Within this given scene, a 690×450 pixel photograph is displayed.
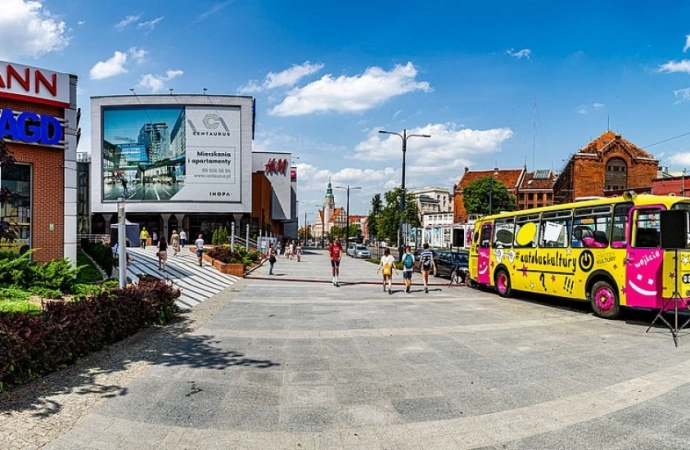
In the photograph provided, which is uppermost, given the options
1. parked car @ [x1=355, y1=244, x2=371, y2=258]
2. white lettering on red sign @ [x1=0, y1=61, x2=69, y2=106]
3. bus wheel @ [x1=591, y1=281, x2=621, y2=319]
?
white lettering on red sign @ [x1=0, y1=61, x2=69, y2=106]

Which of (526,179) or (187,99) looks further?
(526,179)

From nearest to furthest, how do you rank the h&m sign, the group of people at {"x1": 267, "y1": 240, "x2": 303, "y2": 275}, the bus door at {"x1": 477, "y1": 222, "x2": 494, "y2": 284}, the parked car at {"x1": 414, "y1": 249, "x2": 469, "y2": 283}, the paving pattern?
the h&m sign
the paving pattern
the bus door at {"x1": 477, "y1": 222, "x2": 494, "y2": 284}
the parked car at {"x1": 414, "y1": 249, "x2": 469, "y2": 283}
the group of people at {"x1": 267, "y1": 240, "x2": 303, "y2": 275}

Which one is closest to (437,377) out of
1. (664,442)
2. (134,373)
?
(664,442)

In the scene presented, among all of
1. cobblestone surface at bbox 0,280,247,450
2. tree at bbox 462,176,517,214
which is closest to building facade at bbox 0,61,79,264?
cobblestone surface at bbox 0,280,247,450

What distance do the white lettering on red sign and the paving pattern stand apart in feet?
22.2

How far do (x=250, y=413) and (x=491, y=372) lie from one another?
3589 millimetres

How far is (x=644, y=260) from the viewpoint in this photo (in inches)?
416

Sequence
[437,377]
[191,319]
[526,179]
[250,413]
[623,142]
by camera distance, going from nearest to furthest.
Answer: [250,413], [437,377], [191,319], [623,142], [526,179]

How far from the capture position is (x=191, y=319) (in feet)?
35.3

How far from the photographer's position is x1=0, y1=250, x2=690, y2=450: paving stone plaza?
4496 millimetres

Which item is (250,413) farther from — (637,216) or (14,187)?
(14,187)

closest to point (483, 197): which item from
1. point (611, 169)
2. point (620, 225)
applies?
point (611, 169)

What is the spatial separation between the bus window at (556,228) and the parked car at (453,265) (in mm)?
7169

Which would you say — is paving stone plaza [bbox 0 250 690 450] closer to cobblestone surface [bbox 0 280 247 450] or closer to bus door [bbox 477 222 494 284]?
cobblestone surface [bbox 0 280 247 450]
